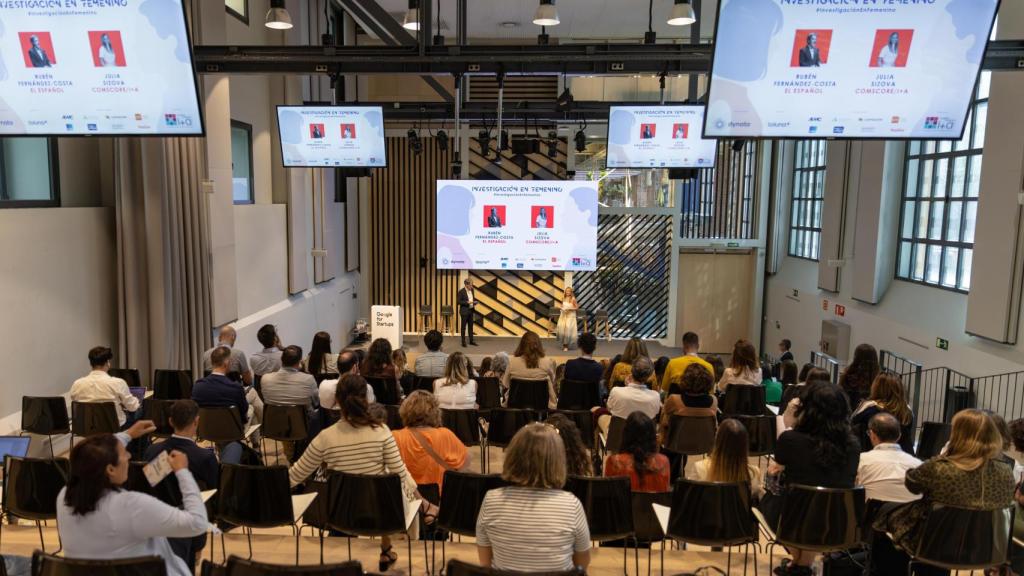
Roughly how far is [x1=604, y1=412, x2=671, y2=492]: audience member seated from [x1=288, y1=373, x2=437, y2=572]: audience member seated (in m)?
1.13

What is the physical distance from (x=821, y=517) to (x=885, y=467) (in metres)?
0.54

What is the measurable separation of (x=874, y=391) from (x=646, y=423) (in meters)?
2.10

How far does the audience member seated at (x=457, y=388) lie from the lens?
18.7 ft

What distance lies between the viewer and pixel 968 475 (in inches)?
131

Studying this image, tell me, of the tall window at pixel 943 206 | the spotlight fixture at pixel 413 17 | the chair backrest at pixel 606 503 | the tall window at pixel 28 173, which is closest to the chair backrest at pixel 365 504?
the chair backrest at pixel 606 503

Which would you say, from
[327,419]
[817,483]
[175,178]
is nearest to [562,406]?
[327,419]

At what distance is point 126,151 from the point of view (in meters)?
7.21

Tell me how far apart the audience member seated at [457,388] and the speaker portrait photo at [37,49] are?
11.5 feet

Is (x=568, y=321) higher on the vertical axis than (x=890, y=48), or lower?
lower

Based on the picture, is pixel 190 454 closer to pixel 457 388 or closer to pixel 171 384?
pixel 457 388

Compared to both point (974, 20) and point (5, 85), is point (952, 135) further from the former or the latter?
point (5, 85)

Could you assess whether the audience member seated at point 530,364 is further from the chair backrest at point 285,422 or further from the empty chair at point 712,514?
the empty chair at point 712,514

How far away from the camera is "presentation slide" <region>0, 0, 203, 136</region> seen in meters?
4.86

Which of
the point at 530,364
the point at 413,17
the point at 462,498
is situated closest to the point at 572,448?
the point at 462,498
